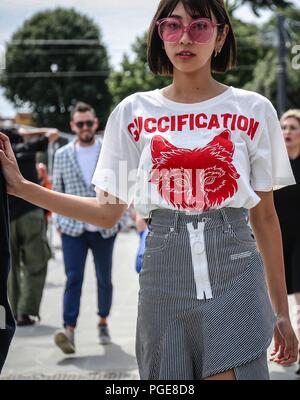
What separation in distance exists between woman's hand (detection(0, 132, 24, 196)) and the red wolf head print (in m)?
0.46

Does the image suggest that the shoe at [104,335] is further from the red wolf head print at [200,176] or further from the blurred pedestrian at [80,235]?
the red wolf head print at [200,176]

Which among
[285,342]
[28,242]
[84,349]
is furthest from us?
[28,242]

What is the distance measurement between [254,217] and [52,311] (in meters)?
6.12

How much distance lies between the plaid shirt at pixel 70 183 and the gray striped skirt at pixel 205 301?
4.21 metres

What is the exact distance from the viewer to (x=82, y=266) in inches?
267

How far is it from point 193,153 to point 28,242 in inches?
225

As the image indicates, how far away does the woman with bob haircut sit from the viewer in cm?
249

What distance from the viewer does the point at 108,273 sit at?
693cm

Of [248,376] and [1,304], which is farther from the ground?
[1,304]

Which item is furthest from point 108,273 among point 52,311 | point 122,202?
point 122,202

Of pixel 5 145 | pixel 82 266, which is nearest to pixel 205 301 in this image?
pixel 5 145

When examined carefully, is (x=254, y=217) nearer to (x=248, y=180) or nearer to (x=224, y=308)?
(x=248, y=180)

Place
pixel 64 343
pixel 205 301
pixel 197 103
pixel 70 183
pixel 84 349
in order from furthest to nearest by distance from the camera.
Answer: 1. pixel 70 183
2. pixel 84 349
3. pixel 64 343
4. pixel 197 103
5. pixel 205 301

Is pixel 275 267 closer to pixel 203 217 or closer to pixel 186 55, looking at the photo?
pixel 203 217
